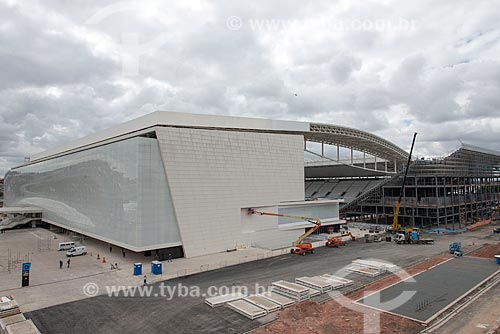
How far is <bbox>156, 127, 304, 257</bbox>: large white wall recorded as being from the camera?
33.8m

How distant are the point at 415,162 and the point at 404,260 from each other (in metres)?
35.3

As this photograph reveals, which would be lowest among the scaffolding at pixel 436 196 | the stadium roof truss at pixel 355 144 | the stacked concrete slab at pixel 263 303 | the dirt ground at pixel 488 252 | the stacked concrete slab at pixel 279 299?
the stacked concrete slab at pixel 279 299

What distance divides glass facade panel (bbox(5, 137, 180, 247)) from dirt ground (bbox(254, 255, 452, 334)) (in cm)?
1739

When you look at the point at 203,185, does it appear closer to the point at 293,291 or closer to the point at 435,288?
the point at 293,291

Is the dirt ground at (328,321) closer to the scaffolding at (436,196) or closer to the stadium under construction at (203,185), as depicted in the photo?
the stadium under construction at (203,185)

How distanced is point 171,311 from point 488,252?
36034 millimetres

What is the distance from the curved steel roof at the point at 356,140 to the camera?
49.2 meters

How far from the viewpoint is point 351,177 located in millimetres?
80188

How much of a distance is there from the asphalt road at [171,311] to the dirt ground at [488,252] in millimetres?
11189

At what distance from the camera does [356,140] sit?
182 ft

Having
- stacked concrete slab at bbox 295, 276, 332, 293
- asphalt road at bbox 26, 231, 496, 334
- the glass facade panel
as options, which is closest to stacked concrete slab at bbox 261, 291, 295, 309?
asphalt road at bbox 26, 231, 496, 334

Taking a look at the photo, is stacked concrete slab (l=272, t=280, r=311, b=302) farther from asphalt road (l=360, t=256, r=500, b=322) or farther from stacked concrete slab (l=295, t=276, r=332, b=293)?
asphalt road (l=360, t=256, r=500, b=322)

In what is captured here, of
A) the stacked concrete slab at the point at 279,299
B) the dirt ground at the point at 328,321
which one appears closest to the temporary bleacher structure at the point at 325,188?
the stacked concrete slab at the point at 279,299

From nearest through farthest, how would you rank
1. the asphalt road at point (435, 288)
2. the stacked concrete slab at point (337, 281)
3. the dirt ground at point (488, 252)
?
the asphalt road at point (435, 288)
the stacked concrete slab at point (337, 281)
the dirt ground at point (488, 252)
